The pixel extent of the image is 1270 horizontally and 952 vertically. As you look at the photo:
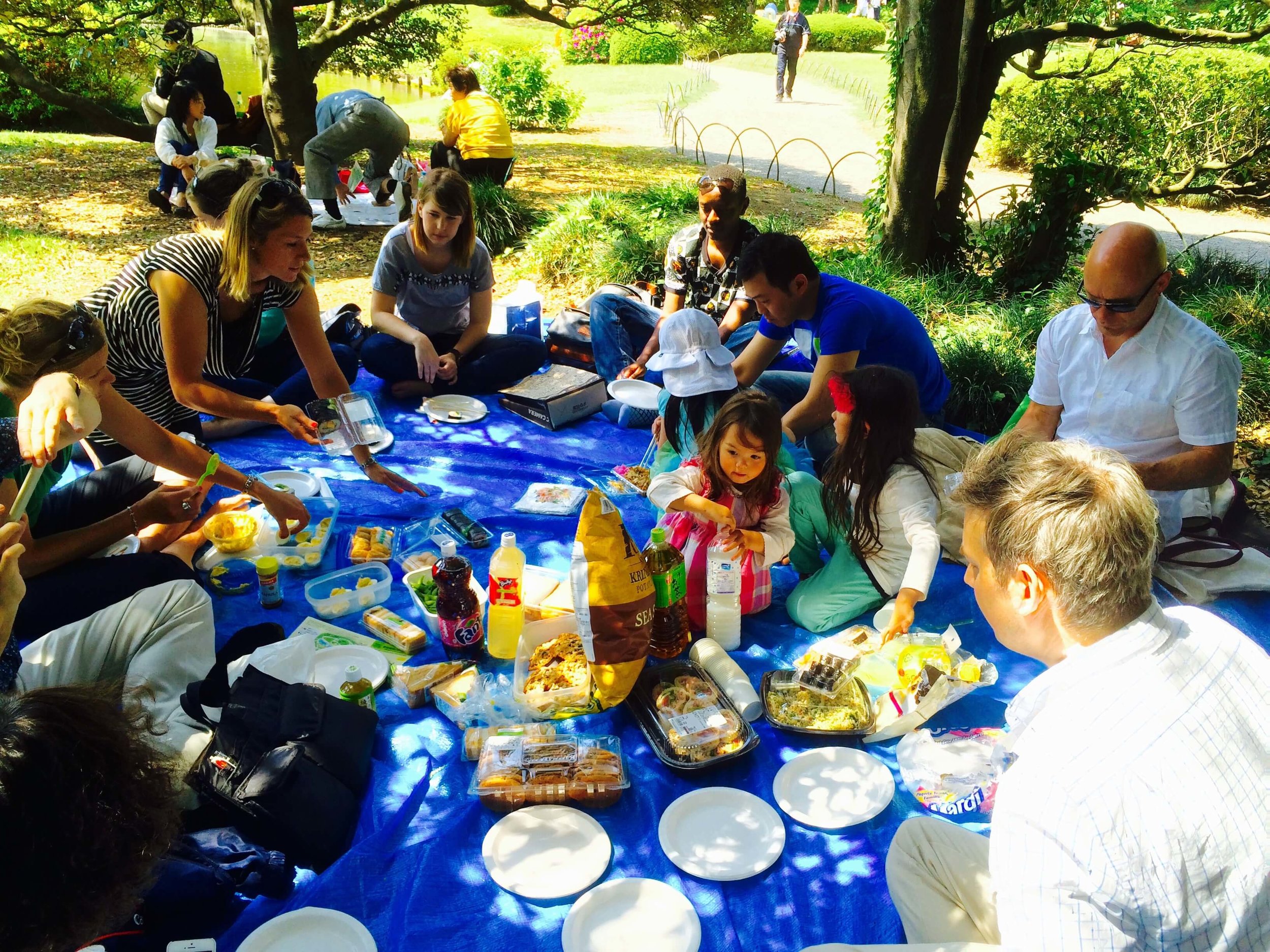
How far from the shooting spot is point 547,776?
2.73m

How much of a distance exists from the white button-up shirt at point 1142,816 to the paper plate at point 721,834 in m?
1.15

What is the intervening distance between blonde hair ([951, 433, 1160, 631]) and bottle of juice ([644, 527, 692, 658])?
1.42 meters

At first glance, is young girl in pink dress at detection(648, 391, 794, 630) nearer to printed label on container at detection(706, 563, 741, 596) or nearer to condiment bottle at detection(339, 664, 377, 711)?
printed label on container at detection(706, 563, 741, 596)

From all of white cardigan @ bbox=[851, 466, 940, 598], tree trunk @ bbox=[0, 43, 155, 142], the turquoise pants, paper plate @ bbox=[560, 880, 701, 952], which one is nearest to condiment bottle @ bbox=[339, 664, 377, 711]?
paper plate @ bbox=[560, 880, 701, 952]

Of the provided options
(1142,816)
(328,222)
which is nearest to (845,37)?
(328,222)

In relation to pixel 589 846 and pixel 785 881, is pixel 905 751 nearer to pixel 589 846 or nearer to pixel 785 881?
pixel 785 881

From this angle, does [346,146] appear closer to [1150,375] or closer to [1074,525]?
[1150,375]

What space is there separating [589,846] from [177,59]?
1253 cm

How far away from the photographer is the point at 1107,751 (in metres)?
1.47

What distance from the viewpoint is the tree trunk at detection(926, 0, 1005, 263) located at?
7.18m

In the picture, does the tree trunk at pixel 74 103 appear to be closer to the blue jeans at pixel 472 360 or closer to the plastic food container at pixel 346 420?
the blue jeans at pixel 472 360

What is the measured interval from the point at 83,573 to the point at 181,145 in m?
8.56

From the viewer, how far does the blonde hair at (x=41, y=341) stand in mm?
2848

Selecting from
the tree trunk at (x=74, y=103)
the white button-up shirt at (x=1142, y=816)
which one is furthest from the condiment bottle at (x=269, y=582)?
the tree trunk at (x=74, y=103)
